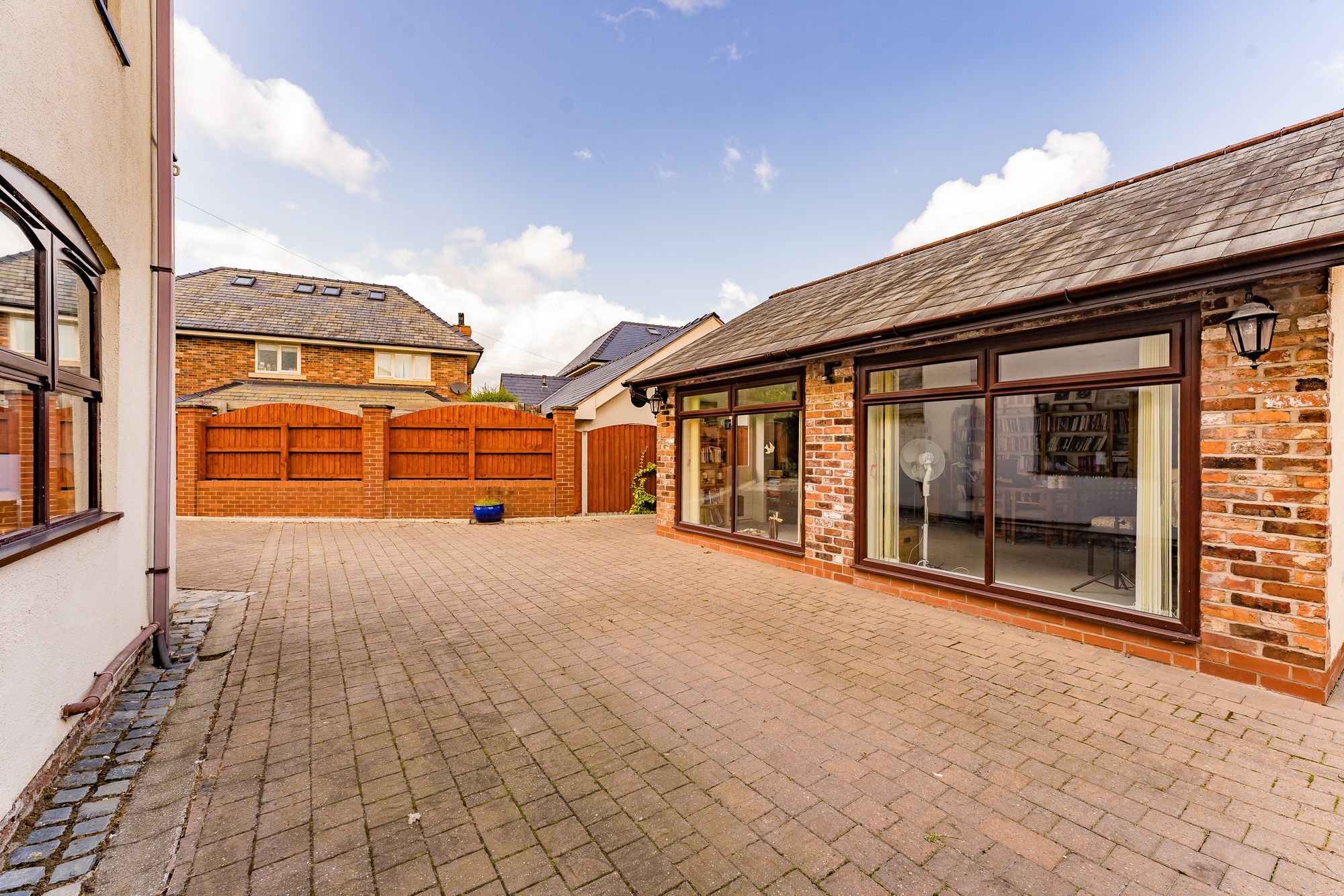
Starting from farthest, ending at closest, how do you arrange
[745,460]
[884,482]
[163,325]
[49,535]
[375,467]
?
[375,467] → [745,460] → [884,482] → [163,325] → [49,535]

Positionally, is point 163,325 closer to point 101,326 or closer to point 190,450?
point 101,326

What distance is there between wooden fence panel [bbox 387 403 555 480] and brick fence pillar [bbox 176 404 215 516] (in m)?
3.70

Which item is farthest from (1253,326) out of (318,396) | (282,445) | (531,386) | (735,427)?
(531,386)

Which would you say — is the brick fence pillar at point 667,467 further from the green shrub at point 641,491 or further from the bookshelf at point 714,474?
the green shrub at point 641,491

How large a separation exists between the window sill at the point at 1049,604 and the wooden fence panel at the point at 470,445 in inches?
316

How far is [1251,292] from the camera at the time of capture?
11.2ft

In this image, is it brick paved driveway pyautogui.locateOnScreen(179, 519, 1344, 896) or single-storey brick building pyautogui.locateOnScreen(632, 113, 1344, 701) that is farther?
single-storey brick building pyautogui.locateOnScreen(632, 113, 1344, 701)

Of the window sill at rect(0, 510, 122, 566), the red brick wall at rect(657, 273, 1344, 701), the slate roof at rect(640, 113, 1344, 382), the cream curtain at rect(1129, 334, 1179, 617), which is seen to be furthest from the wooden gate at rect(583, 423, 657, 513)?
the red brick wall at rect(657, 273, 1344, 701)

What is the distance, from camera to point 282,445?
1129 cm

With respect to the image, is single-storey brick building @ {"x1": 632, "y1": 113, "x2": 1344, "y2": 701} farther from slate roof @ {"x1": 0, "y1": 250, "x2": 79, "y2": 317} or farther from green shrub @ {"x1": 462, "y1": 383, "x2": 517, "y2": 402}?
green shrub @ {"x1": 462, "y1": 383, "x2": 517, "y2": 402}

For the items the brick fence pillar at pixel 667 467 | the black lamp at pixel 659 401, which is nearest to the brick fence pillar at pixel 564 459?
the black lamp at pixel 659 401

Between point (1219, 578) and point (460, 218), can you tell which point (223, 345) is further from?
point (1219, 578)

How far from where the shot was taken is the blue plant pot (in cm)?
1093

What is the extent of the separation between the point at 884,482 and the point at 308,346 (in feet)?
65.2
